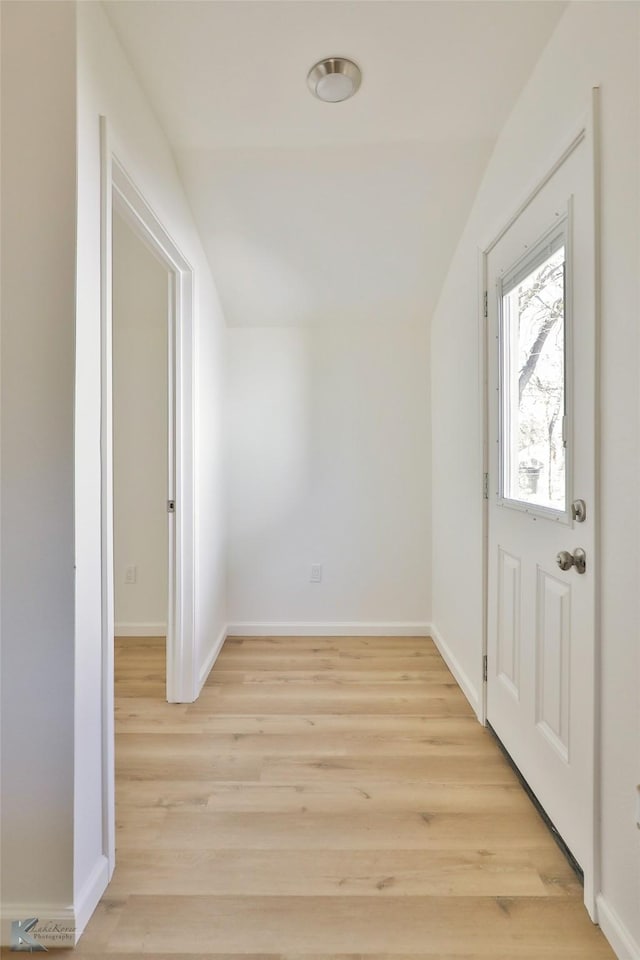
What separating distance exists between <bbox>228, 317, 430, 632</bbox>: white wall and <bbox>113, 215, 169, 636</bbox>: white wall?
465 mm

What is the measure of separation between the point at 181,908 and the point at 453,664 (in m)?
1.66

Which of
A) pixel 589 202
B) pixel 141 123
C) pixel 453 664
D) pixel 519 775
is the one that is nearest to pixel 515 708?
pixel 519 775

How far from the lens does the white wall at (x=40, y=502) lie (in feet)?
3.55

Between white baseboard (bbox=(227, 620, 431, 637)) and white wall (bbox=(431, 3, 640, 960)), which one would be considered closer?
white wall (bbox=(431, 3, 640, 960))

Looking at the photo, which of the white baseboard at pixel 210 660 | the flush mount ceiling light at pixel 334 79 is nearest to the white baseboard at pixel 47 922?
the white baseboard at pixel 210 660

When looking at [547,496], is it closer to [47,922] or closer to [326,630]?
[47,922]

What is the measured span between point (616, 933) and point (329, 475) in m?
2.30

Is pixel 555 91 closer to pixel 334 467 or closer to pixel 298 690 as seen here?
pixel 334 467

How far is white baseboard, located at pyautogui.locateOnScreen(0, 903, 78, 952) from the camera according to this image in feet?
3.54

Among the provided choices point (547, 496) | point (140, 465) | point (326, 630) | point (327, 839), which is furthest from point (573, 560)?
point (140, 465)

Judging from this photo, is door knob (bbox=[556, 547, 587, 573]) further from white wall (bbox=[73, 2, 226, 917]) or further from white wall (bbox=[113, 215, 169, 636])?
white wall (bbox=[113, 215, 169, 636])

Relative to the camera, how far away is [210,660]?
8.16 feet

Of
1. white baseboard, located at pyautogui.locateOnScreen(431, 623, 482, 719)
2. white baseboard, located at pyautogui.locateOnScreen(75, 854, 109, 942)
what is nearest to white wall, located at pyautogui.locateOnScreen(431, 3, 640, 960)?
white baseboard, located at pyautogui.locateOnScreen(431, 623, 482, 719)

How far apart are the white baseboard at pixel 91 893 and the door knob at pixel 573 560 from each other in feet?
4.90
